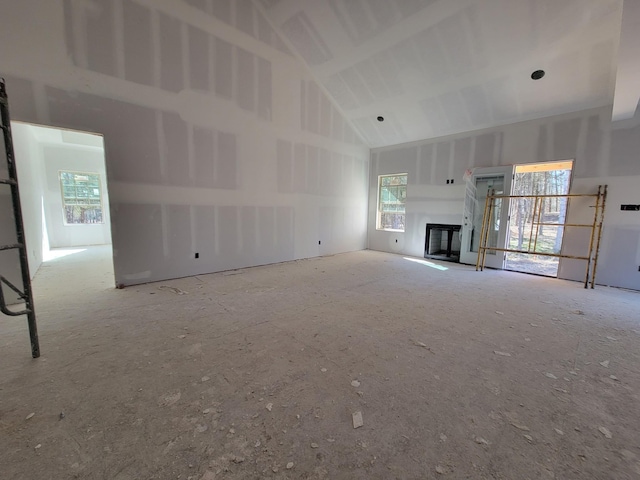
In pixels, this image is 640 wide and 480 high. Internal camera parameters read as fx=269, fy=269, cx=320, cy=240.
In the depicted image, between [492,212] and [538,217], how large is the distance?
0.84 m

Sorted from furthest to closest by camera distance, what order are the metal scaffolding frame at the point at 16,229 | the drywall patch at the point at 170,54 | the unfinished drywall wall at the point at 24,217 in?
the drywall patch at the point at 170,54
the unfinished drywall wall at the point at 24,217
the metal scaffolding frame at the point at 16,229

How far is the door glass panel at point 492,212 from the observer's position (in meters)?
5.50

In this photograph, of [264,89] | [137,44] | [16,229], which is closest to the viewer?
[16,229]

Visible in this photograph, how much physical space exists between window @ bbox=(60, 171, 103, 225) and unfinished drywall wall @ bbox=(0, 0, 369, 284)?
525 cm

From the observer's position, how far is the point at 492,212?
5.62m

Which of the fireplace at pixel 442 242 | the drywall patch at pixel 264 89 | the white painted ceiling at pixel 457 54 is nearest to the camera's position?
the white painted ceiling at pixel 457 54

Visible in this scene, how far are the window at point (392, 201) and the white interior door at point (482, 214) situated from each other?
1.57 metres

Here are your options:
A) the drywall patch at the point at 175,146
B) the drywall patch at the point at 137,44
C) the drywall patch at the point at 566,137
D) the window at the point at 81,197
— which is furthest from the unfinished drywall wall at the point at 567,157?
the window at the point at 81,197

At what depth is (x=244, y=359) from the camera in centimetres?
213

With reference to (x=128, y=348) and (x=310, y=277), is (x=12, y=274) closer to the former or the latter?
(x=128, y=348)

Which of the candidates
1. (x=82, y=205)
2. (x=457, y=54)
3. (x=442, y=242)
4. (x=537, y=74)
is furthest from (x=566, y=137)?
(x=82, y=205)

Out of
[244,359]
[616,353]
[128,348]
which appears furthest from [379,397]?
[616,353]

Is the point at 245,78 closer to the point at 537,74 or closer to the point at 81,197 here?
the point at 537,74

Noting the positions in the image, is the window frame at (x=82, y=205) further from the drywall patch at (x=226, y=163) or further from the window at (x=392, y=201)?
the window at (x=392, y=201)
